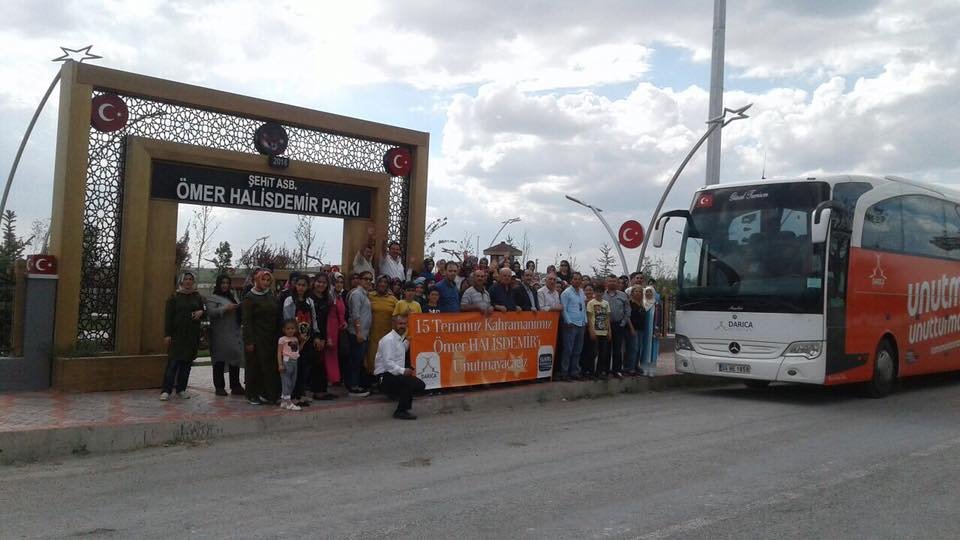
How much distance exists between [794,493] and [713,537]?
5.12ft

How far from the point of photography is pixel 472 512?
19.3 feet

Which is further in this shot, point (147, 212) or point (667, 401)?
point (667, 401)

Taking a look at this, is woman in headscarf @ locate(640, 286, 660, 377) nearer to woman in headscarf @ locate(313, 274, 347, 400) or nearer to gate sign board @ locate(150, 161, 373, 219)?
gate sign board @ locate(150, 161, 373, 219)

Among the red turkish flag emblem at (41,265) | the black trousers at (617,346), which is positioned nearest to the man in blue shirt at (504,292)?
the black trousers at (617,346)

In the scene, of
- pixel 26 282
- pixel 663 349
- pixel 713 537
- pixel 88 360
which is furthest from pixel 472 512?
pixel 663 349

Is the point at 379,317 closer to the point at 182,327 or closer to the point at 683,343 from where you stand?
the point at 182,327

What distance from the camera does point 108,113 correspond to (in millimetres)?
11039

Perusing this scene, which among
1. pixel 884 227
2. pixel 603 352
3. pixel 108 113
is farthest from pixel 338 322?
pixel 884 227

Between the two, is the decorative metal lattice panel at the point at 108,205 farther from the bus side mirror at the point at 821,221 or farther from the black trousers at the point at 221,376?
the bus side mirror at the point at 821,221

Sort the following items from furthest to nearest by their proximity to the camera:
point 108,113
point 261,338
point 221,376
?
point 108,113
point 221,376
point 261,338

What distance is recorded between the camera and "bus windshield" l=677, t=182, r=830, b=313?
38.9 feet

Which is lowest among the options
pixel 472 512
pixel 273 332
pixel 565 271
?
pixel 472 512

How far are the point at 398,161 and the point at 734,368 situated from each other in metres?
6.65

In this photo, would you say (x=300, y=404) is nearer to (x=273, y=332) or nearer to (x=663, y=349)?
(x=273, y=332)
